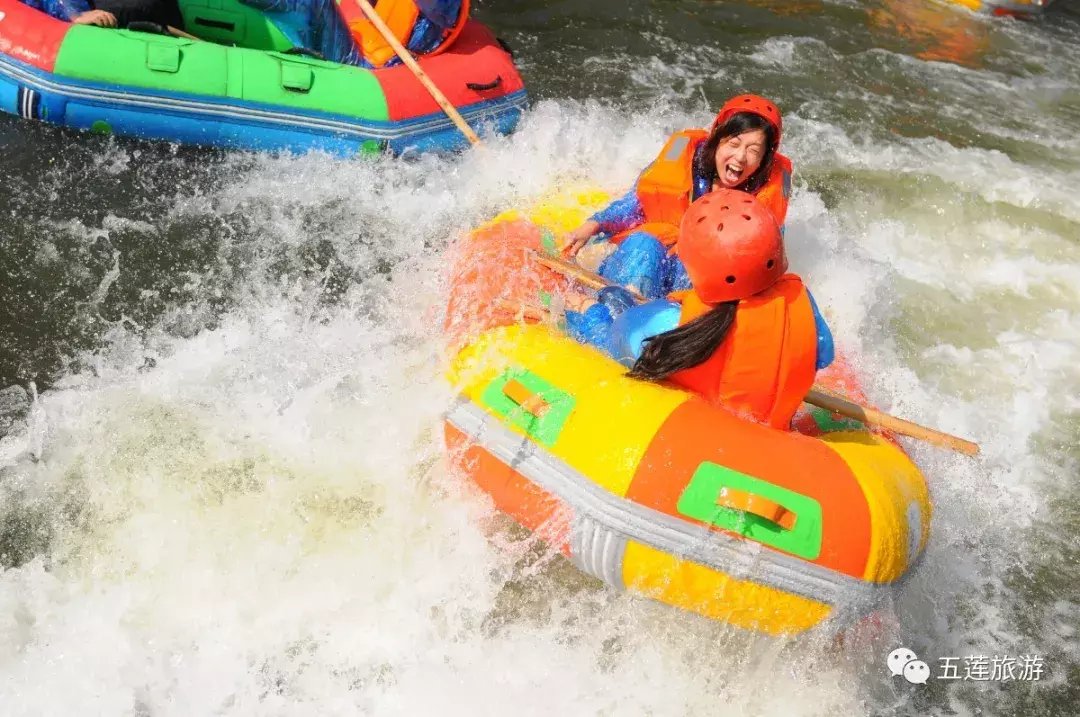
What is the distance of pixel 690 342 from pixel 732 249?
33 cm

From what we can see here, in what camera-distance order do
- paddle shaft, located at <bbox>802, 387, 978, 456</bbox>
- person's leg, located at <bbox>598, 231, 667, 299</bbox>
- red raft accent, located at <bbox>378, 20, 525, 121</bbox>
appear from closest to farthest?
paddle shaft, located at <bbox>802, 387, 978, 456</bbox>, person's leg, located at <bbox>598, 231, 667, 299</bbox>, red raft accent, located at <bbox>378, 20, 525, 121</bbox>

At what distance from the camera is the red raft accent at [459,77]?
579 centimetres

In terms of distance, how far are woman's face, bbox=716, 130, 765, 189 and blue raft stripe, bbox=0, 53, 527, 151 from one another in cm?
222

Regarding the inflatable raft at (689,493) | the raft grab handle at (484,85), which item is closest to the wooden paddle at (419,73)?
the raft grab handle at (484,85)

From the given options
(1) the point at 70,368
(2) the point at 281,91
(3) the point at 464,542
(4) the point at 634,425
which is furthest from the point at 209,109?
(4) the point at 634,425

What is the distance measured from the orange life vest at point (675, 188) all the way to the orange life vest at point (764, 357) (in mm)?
1001

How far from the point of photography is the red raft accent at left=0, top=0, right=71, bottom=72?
5.36 m

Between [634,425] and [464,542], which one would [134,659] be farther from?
[634,425]

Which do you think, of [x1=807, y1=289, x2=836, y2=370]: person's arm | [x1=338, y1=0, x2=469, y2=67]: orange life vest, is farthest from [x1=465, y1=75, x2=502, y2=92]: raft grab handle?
[x1=807, y1=289, x2=836, y2=370]: person's arm

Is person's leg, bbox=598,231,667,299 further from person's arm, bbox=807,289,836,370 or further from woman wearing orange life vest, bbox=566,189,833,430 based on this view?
person's arm, bbox=807,289,836,370

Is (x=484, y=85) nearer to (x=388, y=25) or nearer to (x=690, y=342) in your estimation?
(x=388, y=25)

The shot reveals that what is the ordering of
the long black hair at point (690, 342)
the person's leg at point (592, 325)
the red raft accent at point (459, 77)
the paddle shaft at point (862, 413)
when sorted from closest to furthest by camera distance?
the long black hair at point (690, 342) < the paddle shaft at point (862, 413) < the person's leg at point (592, 325) < the red raft accent at point (459, 77)

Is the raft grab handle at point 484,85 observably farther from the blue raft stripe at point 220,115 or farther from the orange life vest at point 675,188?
the orange life vest at point 675,188

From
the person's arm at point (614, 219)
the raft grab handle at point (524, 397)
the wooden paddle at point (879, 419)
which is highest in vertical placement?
the person's arm at point (614, 219)
